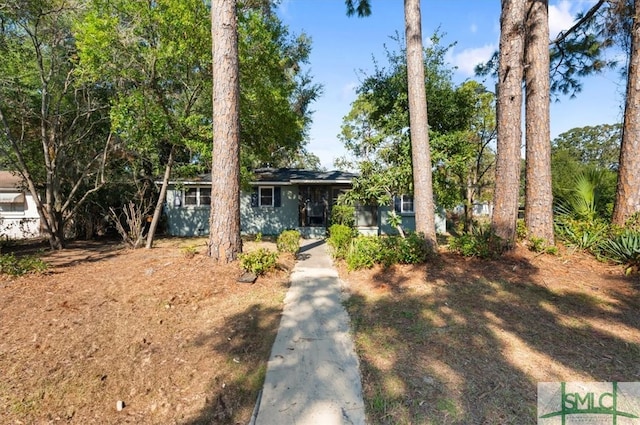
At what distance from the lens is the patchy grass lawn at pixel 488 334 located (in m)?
2.42

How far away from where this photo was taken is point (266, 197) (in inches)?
561

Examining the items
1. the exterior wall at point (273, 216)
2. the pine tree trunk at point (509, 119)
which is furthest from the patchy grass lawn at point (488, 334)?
the exterior wall at point (273, 216)

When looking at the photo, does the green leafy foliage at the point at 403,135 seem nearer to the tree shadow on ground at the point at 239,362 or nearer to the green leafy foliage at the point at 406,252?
the green leafy foliage at the point at 406,252

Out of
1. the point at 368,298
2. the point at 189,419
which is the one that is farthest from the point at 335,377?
the point at 368,298

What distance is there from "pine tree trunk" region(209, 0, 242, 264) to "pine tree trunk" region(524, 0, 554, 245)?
6239 millimetres

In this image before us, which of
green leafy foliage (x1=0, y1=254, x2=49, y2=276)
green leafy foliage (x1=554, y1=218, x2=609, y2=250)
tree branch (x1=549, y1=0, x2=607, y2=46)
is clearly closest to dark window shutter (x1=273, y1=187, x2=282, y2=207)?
green leafy foliage (x1=0, y1=254, x2=49, y2=276)

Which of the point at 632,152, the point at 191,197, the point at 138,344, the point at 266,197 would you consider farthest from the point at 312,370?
the point at 191,197

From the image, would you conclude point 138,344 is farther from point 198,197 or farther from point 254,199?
point 198,197

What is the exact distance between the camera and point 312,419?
2.28 meters

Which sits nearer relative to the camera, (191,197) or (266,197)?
(191,197)

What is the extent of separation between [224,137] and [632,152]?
821 centimetres

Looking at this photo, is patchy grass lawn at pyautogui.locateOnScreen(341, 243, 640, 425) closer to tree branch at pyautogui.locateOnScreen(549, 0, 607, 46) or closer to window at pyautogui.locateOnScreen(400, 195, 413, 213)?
tree branch at pyautogui.locateOnScreen(549, 0, 607, 46)

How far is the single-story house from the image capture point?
13.9 metres

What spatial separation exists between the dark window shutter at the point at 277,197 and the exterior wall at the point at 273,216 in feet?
0.32
